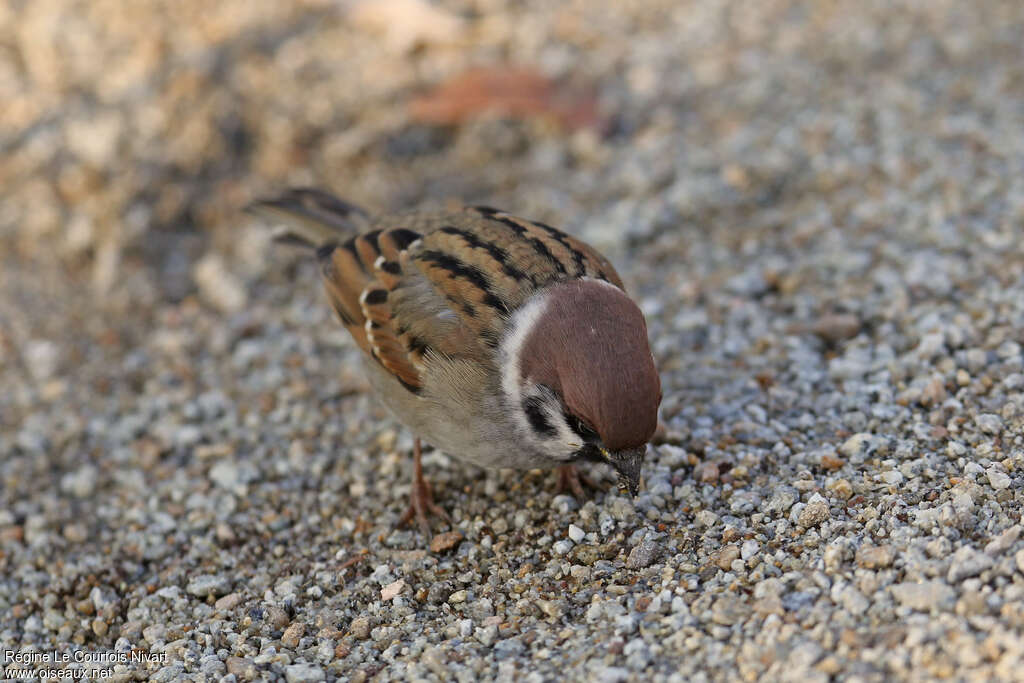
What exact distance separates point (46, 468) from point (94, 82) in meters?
3.01

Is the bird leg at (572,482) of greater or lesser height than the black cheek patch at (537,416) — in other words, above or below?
below

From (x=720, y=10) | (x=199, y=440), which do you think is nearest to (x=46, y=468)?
(x=199, y=440)

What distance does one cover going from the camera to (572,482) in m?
3.98

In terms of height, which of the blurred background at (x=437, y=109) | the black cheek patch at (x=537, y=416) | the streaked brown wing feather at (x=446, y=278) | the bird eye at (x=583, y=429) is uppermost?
the blurred background at (x=437, y=109)

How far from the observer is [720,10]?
7.11 metres

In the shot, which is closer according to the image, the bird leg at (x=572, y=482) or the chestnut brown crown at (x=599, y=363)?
the chestnut brown crown at (x=599, y=363)

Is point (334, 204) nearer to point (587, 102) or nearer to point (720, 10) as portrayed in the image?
point (587, 102)

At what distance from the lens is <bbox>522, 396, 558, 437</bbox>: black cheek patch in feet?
11.4

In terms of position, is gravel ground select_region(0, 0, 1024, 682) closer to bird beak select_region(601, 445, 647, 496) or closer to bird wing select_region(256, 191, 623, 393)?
bird beak select_region(601, 445, 647, 496)

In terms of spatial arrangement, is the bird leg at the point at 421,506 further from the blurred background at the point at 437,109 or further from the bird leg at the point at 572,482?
the blurred background at the point at 437,109

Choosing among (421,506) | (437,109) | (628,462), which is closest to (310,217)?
(421,506)

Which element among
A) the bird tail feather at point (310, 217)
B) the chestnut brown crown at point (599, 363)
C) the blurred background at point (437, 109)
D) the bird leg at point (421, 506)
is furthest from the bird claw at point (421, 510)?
the blurred background at point (437, 109)

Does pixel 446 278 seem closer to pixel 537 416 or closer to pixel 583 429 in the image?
pixel 537 416

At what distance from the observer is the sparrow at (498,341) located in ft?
10.7
